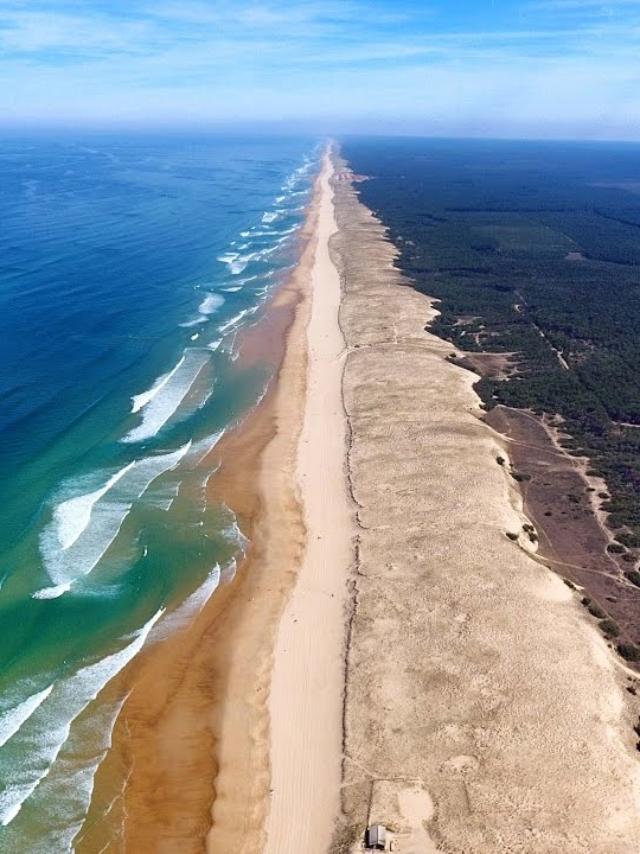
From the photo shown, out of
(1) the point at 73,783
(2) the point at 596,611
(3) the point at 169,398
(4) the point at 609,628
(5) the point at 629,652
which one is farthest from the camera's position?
(3) the point at 169,398

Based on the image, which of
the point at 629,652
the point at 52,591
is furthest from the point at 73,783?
the point at 629,652

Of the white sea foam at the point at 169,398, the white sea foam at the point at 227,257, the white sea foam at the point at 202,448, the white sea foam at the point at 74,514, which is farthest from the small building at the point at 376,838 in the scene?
the white sea foam at the point at 227,257

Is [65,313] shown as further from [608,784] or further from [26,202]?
[26,202]

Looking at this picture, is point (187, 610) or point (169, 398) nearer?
point (187, 610)

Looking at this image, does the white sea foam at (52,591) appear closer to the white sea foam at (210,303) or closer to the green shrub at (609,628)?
the green shrub at (609,628)

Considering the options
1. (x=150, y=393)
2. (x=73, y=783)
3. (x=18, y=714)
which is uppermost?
(x=150, y=393)

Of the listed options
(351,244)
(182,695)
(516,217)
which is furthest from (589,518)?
(516,217)

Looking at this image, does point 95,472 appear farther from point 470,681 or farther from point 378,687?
point 470,681
